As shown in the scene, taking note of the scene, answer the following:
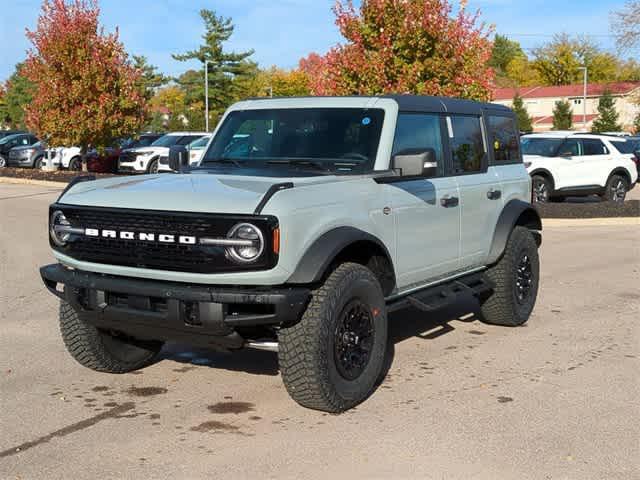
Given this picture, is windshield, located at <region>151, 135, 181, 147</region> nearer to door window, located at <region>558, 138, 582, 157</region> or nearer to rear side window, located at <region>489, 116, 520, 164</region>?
door window, located at <region>558, 138, 582, 157</region>

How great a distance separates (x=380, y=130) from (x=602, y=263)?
21.7ft

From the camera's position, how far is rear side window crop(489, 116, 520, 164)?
24.5 ft

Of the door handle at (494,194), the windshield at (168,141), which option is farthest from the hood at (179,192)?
the windshield at (168,141)

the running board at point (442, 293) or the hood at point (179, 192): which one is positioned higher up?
the hood at point (179, 192)

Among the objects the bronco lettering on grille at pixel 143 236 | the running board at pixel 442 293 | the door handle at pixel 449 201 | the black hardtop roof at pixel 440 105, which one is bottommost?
the running board at pixel 442 293

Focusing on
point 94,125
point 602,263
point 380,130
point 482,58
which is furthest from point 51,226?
point 94,125

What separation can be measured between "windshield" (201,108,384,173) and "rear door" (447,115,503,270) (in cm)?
104

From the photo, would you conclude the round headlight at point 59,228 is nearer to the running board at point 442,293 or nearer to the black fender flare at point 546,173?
the running board at point 442,293

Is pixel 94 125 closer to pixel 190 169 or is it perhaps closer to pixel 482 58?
pixel 482 58

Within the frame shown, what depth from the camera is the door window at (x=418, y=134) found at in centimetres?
599

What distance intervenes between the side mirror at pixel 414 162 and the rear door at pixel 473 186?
1.06 meters

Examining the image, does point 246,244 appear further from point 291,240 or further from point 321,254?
point 321,254

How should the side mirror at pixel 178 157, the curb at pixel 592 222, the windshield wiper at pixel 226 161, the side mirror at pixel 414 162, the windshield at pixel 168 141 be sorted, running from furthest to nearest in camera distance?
the windshield at pixel 168 141 → the curb at pixel 592 222 → the side mirror at pixel 178 157 → the windshield wiper at pixel 226 161 → the side mirror at pixel 414 162

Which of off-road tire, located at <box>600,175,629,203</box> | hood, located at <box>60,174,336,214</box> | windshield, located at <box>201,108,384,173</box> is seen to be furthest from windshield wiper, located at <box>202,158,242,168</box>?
off-road tire, located at <box>600,175,629,203</box>
